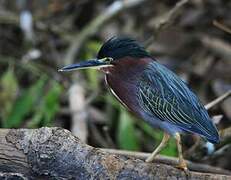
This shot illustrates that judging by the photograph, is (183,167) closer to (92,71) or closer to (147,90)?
(147,90)

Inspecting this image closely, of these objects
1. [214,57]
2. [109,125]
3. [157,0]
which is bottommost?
[109,125]

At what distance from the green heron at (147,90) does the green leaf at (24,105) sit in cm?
200

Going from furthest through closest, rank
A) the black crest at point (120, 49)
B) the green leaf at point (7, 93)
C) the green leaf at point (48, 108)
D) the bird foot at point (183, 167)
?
the green leaf at point (7, 93) < the green leaf at point (48, 108) < the black crest at point (120, 49) < the bird foot at point (183, 167)

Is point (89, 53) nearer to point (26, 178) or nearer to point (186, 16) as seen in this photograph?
point (186, 16)

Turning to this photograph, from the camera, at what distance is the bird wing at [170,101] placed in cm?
327

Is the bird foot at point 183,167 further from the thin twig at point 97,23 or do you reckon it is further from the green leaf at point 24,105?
the thin twig at point 97,23

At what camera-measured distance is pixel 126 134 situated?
510 cm

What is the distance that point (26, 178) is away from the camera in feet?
9.11

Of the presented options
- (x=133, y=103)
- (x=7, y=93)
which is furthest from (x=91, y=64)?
(x=7, y=93)

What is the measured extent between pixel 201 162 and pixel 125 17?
8.07 feet

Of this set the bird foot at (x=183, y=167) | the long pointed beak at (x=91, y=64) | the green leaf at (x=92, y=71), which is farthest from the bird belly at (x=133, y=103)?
the green leaf at (x=92, y=71)

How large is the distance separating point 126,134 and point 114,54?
190 centimetres

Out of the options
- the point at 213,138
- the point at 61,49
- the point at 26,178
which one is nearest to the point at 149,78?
the point at 213,138

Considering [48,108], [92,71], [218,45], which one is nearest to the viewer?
[48,108]
